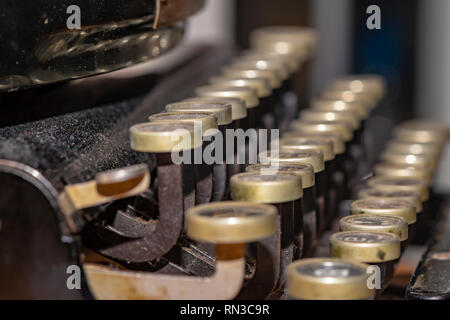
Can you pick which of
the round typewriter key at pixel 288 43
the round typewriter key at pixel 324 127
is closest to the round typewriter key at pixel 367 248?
the round typewriter key at pixel 324 127

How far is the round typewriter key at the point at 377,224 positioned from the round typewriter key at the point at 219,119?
0.24 meters

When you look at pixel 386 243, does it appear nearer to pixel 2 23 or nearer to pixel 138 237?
pixel 138 237

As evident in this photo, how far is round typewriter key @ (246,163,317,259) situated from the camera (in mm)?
1157

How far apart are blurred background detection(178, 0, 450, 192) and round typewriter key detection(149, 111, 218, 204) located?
215 cm

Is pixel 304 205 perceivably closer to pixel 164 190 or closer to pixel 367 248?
pixel 367 248

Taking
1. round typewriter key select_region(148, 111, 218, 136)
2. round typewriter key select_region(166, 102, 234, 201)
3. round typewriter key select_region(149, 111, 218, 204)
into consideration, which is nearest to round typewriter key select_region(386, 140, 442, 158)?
round typewriter key select_region(166, 102, 234, 201)

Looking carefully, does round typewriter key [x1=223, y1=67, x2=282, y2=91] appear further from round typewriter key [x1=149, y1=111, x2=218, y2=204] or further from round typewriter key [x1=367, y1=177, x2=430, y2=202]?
round typewriter key [x1=149, y1=111, x2=218, y2=204]

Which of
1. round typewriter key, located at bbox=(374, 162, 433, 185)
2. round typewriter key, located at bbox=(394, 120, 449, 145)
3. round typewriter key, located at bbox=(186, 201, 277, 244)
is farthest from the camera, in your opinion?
round typewriter key, located at bbox=(394, 120, 449, 145)

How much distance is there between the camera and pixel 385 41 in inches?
134

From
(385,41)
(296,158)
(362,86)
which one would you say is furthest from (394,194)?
(385,41)

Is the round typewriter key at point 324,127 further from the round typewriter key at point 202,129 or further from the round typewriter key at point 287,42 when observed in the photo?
the round typewriter key at point 287,42

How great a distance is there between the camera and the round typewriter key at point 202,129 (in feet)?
3.50

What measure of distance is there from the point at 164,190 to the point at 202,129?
10 centimetres

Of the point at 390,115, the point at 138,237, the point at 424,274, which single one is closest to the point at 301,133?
the point at 424,274
